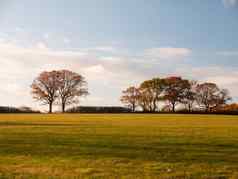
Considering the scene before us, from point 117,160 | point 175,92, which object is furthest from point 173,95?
point 117,160

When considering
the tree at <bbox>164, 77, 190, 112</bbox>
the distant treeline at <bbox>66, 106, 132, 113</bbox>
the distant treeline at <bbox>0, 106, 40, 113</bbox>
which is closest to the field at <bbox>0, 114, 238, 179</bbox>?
the distant treeline at <bbox>0, 106, 40, 113</bbox>

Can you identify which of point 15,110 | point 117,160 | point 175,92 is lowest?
point 117,160

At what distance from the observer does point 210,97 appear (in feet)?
307

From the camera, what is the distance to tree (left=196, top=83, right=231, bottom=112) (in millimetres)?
93000

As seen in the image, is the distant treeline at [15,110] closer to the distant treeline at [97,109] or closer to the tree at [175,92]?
the distant treeline at [97,109]

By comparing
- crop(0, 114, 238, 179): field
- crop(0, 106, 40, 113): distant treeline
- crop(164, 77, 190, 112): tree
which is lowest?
crop(0, 114, 238, 179): field

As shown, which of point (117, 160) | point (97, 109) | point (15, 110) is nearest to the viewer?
point (117, 160)

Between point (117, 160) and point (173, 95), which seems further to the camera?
point (173, 95)

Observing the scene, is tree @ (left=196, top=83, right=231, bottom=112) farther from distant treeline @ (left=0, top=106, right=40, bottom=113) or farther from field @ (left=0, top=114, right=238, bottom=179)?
field @ (left=0, top=114, right=238, bottom=179)

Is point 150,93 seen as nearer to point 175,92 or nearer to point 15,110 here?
point 175,92

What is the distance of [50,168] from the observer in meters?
9.21

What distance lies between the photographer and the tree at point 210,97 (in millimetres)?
93000

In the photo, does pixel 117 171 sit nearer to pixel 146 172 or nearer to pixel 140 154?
pixel 146 172

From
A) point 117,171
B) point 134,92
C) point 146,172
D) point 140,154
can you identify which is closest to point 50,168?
point 117,171
